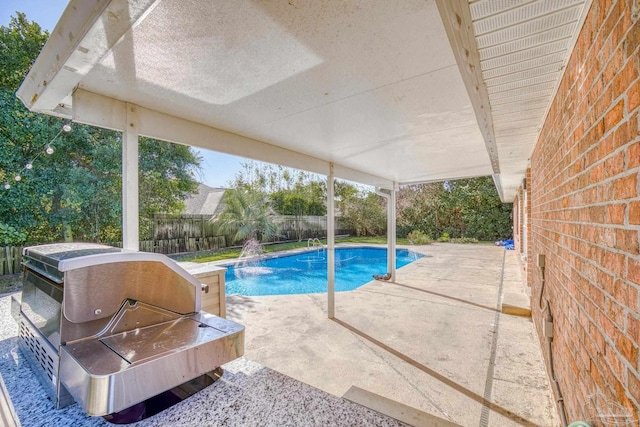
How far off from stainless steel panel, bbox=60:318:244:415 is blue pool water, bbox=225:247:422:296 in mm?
7338

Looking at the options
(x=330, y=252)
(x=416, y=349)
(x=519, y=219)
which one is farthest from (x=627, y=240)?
(x=519, y=219)

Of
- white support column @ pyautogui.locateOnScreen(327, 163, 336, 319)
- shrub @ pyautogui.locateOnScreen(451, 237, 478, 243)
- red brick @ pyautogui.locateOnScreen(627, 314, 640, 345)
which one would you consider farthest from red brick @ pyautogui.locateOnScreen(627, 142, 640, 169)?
shrub @ pyautogui.locateOnScreen(451, 237, 478, 243)

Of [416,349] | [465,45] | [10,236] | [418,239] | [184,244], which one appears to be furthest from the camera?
[418,239]

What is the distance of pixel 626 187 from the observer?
2.91ft

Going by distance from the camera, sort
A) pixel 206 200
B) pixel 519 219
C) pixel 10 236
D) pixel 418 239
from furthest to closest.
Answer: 1. pixel 206 200
2. pixel 418 239
3. pixel 519 219
4. pixel 10 236

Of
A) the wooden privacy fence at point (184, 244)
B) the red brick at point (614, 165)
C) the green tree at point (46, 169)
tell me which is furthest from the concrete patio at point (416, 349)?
the wooden privacy fence at point (184, 244)

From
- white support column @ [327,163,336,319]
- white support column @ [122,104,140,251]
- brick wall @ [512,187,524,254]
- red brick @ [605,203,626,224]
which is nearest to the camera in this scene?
red brick @ [605,203,626,224]

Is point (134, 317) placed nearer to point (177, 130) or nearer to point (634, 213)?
point (634, 213)

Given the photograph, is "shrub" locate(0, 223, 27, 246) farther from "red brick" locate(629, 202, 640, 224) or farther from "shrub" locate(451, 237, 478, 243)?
"shrub" locate(451, 237, 478, 243)

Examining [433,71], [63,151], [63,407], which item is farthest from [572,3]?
[63,151]

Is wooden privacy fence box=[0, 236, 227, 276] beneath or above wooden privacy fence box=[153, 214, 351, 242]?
beneath

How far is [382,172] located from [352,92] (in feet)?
14.0

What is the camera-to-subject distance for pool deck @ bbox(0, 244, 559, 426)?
3.61 feet

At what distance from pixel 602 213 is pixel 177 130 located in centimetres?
291
